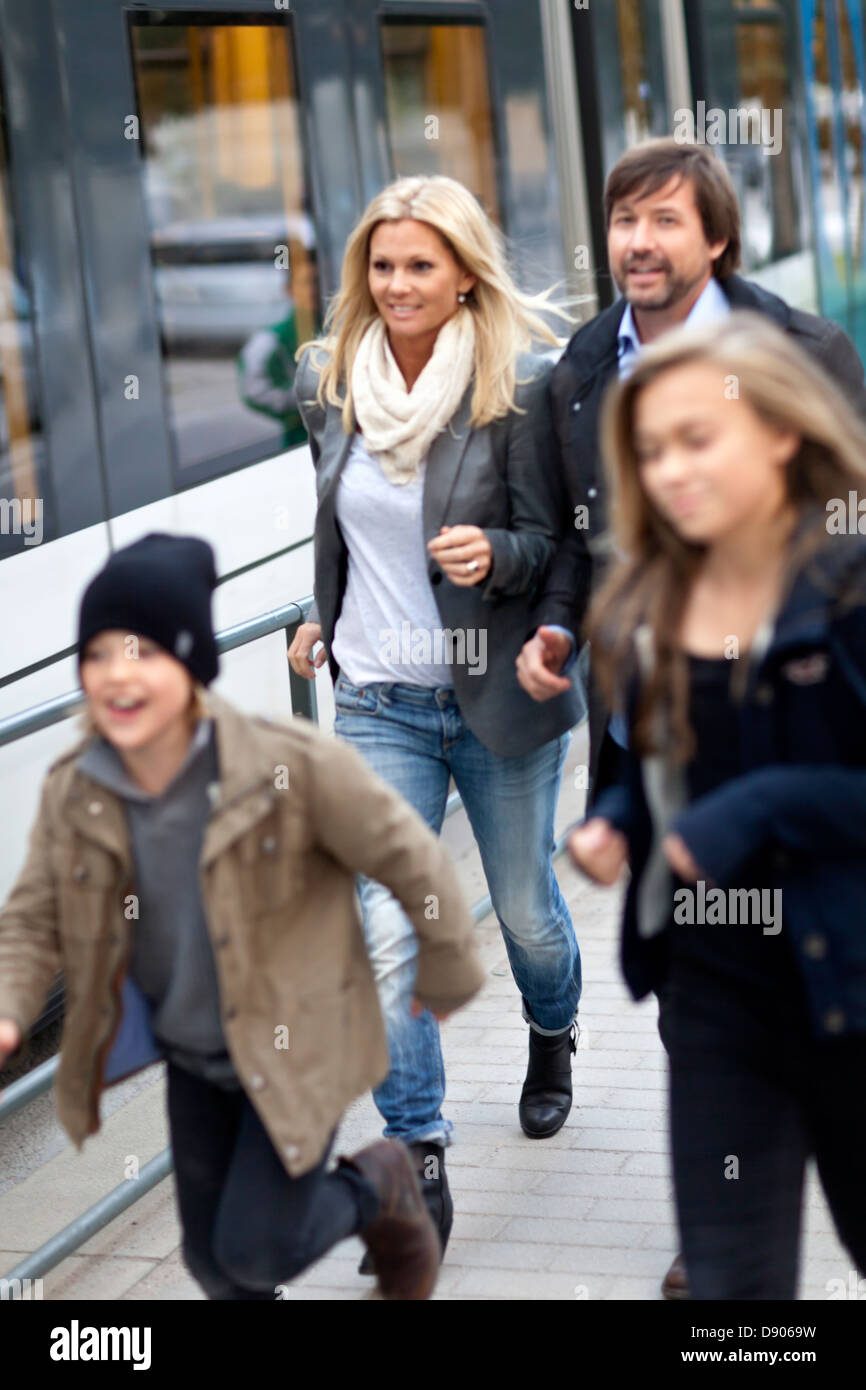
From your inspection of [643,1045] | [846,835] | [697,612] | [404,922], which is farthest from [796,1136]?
[643,1045]

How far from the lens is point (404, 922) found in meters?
3.33

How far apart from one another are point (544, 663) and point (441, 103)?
3.59 metres

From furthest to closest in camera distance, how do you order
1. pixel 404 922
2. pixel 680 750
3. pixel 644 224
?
pixel 404 922, pixel 644 224, pixel 680 750

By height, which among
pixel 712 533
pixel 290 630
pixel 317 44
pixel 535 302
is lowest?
pixel 290 630

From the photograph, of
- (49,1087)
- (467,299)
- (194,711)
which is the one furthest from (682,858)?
(49,1087)

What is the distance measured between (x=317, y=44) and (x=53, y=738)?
2313 millimetres

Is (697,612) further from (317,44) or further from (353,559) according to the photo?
(317,44)

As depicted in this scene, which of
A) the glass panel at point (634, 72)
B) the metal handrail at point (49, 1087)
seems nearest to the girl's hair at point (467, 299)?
the metal handrail at point (49, 1087)

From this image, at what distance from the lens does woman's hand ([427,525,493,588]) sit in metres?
3.03

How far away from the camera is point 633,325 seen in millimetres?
3107

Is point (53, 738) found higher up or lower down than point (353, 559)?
lower down

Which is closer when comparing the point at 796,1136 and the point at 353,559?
the point at 796,1136

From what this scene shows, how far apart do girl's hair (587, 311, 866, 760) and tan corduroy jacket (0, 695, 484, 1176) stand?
1.19 ft

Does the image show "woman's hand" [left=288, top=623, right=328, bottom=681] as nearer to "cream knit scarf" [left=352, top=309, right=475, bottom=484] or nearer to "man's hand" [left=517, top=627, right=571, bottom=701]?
"cream knit scarf" [left=352, top=309, right=475, bottom=484]
